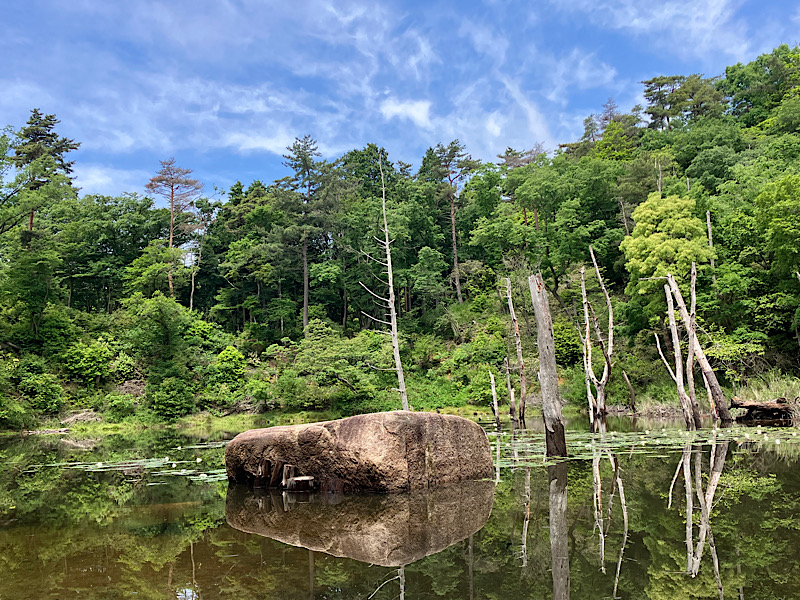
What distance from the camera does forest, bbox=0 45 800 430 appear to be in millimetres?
19375

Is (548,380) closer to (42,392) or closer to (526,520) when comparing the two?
(526,520)

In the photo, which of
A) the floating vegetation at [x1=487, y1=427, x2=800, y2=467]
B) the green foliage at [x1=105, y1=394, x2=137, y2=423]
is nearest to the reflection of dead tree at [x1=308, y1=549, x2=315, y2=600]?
the floating vegetation at [x1=487, y1=427, x2=800, y2=467]

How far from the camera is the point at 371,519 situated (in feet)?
15.7

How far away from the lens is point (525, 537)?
12.8 feet

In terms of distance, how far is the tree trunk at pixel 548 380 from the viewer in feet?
26.3

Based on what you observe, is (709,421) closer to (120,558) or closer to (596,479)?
(596,479)

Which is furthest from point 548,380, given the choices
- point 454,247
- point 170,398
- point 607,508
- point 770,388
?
point 454,247

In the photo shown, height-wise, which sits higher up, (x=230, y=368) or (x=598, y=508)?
(x=230, y=368)

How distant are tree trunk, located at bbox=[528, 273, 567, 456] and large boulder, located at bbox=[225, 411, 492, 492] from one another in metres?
A: 1.43

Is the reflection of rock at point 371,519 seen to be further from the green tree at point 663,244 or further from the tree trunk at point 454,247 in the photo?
the tree trunk at point 454,247

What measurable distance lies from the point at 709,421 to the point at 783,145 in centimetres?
1848

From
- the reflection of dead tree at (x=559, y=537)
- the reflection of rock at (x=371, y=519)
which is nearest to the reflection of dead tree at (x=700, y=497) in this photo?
the reflection of dead tree at (x=559, y=537)

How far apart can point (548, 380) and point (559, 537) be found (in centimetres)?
454

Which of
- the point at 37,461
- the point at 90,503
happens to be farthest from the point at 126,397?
the point at 90,503
